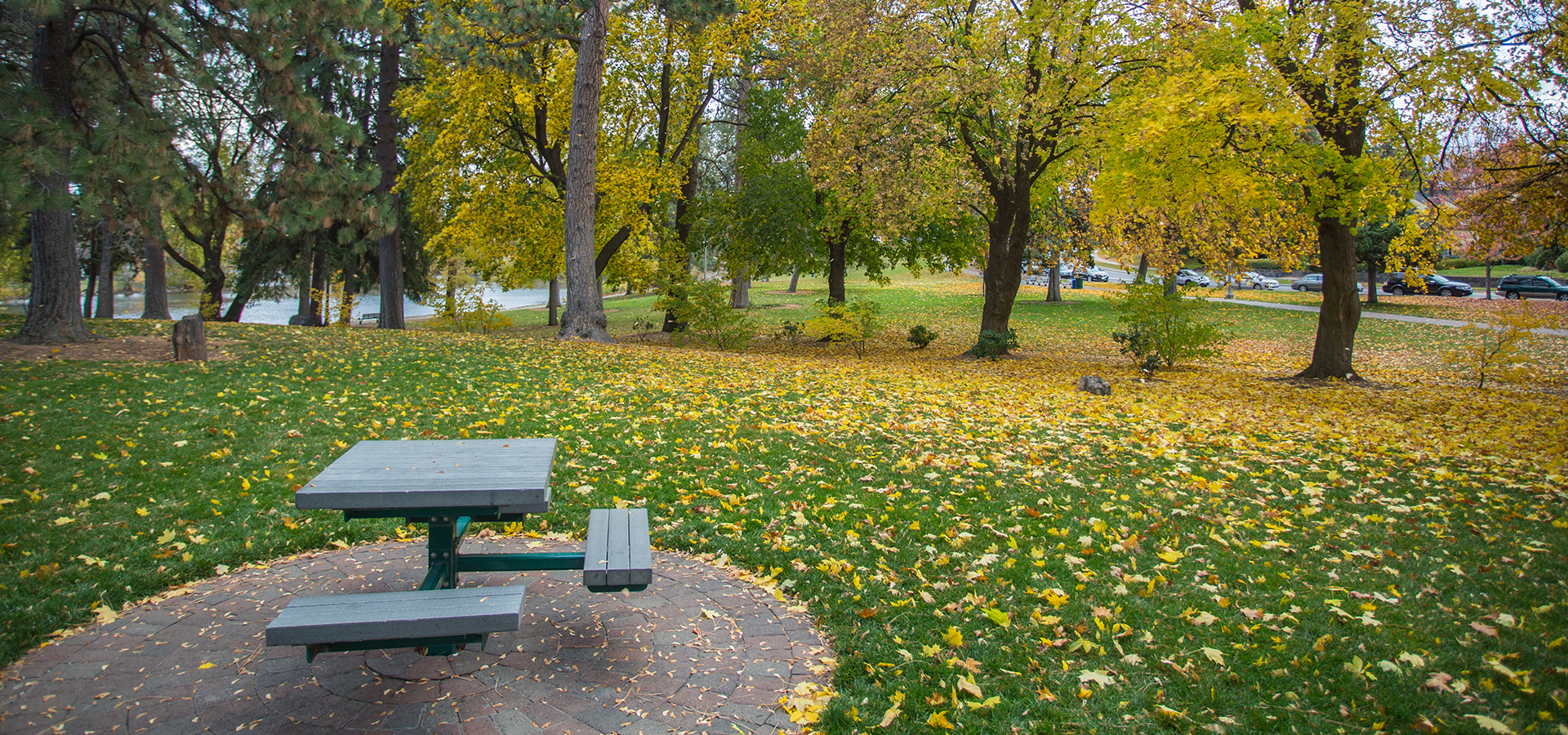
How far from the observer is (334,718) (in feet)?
10.2

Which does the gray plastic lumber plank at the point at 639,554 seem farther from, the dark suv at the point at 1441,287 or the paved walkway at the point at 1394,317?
the dark suv at the point at 1441,287

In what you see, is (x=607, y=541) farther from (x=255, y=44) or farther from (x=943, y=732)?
(x=255, y=44)

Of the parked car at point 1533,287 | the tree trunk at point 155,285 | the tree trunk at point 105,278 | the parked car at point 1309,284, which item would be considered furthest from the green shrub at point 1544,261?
the tree trunk at point 105,278

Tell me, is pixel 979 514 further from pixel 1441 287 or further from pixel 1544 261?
pixel 1544 261

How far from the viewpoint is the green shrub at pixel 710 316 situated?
666 inches

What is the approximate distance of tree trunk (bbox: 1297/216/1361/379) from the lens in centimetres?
1227

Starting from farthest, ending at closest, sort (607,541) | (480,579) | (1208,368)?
(1208,368)
(480,579)
(607,541)

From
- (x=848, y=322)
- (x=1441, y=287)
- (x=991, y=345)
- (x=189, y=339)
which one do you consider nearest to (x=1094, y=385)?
(x=991, y=345)

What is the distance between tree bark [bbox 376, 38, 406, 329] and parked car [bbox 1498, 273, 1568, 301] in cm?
4218

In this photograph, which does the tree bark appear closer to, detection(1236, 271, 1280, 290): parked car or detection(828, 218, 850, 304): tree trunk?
detection(828, 218, 850, 304): tree trunk

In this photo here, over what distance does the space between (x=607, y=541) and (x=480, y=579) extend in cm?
Answer: 140

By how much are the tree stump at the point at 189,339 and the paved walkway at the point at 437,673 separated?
680 cm

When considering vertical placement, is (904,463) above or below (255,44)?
below

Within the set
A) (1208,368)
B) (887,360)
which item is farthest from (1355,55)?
(887,360)
